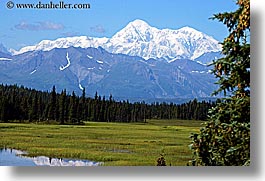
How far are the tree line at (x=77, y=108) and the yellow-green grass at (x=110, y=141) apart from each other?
0.05 metres

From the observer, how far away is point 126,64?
12.0 feet

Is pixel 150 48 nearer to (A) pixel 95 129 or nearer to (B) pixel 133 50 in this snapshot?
(B) pixel 133 50

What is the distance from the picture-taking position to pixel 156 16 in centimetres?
355

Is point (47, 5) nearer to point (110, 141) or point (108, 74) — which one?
point (108, 74)

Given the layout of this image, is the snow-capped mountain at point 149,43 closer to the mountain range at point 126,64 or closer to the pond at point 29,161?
the mountain range at point 126,64

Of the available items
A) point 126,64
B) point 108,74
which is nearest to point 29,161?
point 108,74

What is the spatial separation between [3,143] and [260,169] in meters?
1.58

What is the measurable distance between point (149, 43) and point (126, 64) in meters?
0.23

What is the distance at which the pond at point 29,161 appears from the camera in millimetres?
3311

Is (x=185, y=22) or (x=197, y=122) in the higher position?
(x=185, y=22)

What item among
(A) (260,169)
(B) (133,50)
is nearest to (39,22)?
(B) (133,50)

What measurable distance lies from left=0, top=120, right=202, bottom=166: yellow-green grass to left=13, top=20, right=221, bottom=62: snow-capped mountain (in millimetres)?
480

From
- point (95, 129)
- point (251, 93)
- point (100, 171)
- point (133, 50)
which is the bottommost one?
point (100, 171)

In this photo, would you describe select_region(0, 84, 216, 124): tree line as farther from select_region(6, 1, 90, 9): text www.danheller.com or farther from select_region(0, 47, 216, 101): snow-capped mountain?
select_region(6, 1, 90, 9): text www.danheller.com
